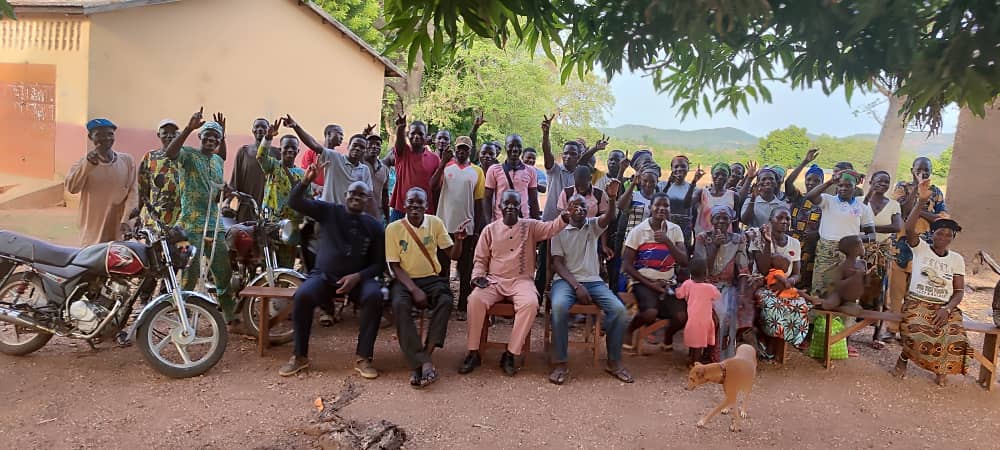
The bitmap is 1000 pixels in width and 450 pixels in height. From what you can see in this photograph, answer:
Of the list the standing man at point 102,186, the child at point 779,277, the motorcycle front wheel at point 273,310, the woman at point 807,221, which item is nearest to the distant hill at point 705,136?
the child at point 779,277

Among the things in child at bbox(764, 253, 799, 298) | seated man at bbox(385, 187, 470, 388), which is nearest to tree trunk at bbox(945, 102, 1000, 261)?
child at bbox(764, 253, 799, 298)

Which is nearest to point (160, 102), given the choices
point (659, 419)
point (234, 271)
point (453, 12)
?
point (234, 271)

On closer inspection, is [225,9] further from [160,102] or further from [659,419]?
[659,419]

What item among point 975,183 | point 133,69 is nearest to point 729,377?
point 975,183

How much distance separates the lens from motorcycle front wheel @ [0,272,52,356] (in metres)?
4.79

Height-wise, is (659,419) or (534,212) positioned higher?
(534,212)

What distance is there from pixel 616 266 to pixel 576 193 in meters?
1.02

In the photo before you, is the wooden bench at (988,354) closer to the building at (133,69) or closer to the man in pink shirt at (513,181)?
the man in pink shirt at (513,181)

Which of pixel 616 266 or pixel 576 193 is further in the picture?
pixel 616 266

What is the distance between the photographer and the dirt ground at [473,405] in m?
3.86

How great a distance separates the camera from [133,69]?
1133 centimetres

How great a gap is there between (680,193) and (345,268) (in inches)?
125

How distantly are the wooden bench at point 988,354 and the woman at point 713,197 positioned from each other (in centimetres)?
210

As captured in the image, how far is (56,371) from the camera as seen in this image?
4.67m
